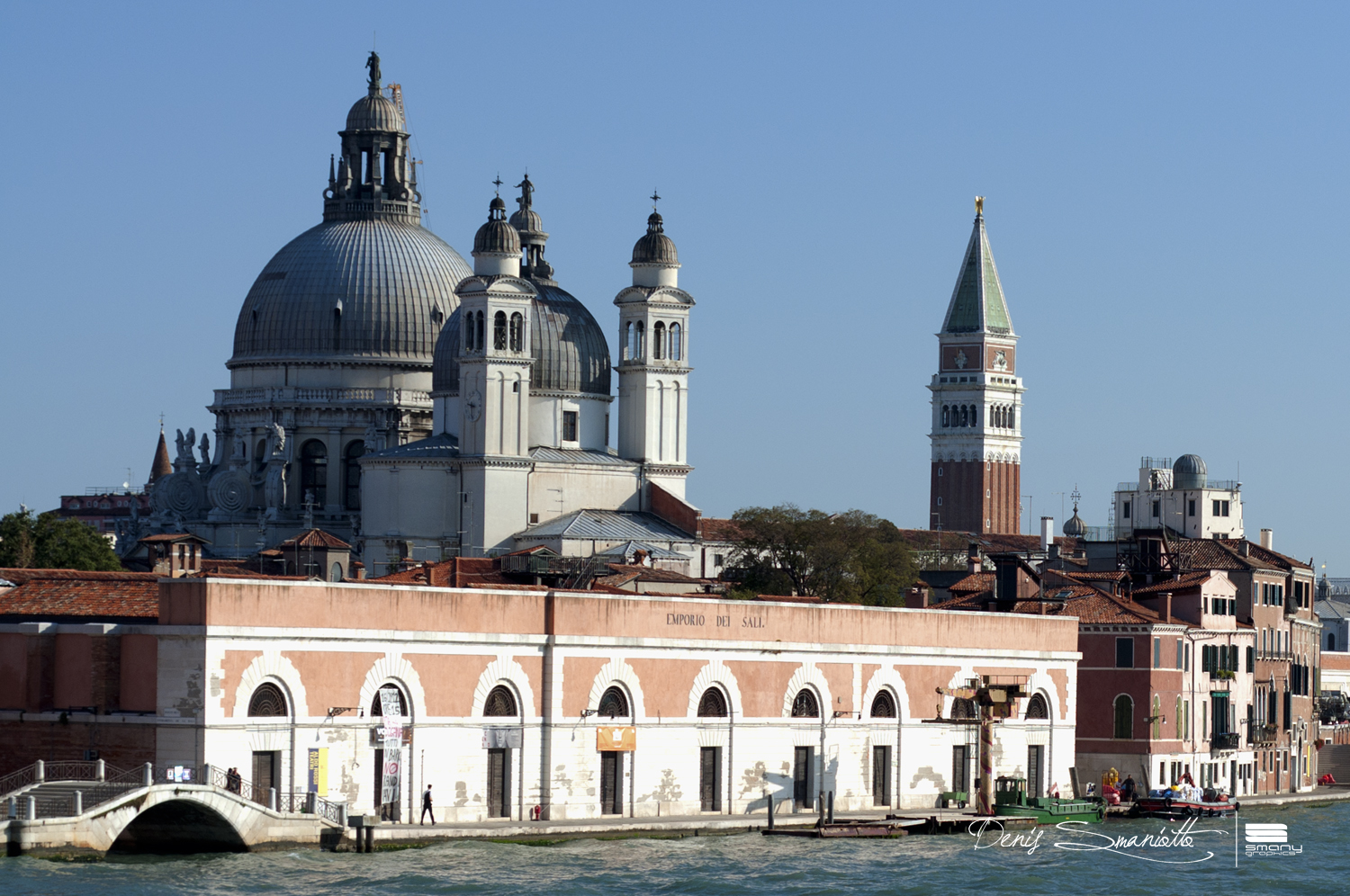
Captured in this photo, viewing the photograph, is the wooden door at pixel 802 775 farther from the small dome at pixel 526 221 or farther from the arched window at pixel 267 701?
the small dome at pixel 526 221

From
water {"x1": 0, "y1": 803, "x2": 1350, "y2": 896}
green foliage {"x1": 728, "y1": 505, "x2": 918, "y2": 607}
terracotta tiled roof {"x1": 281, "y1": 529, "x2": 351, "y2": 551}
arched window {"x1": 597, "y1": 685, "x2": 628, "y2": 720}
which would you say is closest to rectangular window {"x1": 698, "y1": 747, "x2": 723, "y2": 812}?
arched window {"x1": 597, "y1": 685, "x2": 628, "y2": 720}

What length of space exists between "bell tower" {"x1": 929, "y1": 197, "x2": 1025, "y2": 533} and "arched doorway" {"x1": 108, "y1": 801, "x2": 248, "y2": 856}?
3793 inches

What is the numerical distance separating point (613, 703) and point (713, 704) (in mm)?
2318

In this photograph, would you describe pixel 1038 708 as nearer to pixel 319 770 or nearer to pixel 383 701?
pixel 383 701

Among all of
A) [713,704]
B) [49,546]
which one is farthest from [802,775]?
[49,546]

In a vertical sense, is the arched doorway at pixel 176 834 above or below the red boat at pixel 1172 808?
above

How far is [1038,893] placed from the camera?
4091 centimetres

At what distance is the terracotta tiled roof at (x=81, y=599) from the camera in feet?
145

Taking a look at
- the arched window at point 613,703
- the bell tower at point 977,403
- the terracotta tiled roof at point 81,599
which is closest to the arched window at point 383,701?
the terracotta tiled roof at point 81,599

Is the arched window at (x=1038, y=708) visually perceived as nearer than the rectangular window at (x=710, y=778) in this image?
No

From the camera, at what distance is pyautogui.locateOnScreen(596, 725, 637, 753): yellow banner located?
1848 inches

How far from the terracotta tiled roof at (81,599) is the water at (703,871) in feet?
18.0

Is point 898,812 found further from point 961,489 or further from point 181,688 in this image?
point 961,489

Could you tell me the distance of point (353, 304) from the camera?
89.5 meters
